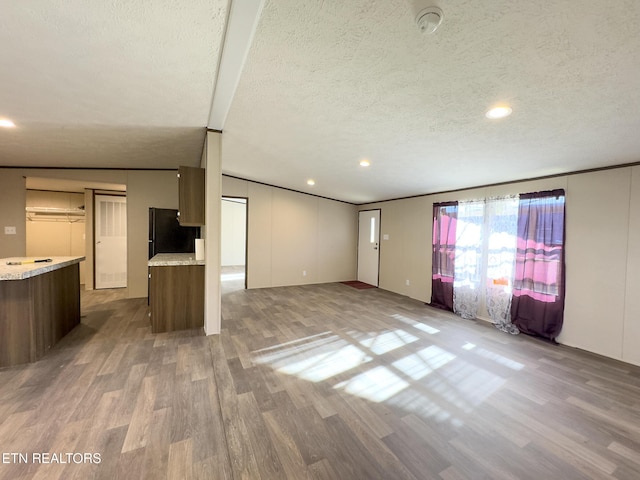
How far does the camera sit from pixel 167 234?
4.45 m

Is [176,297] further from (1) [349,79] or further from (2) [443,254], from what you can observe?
(2) [443,254]

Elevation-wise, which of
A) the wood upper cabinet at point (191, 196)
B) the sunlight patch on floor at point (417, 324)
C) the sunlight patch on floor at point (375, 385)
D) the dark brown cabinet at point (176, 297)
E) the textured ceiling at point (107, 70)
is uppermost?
the textured ceiling at point (107, 70)

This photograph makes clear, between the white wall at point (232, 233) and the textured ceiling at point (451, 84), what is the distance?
5906 millimetres

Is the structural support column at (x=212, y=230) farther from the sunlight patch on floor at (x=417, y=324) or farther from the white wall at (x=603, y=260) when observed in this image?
the white wall at (x=603, y=260)

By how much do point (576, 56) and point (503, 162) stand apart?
1.88 meters

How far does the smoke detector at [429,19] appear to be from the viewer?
122 cm

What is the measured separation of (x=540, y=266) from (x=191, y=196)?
4817 mm

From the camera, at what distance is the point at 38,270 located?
96.4 inches

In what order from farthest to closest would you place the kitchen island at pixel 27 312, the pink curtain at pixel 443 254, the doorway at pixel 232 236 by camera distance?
the doorway at pixel 232 236 < the pink curtain at pixel 443 254 < the kitchen island at pixel 27 312

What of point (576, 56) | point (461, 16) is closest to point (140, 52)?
point (461, 16)

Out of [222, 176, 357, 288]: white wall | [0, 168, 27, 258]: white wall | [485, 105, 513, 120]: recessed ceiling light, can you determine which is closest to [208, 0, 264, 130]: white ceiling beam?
[485, 105, 513, 120]: recessed ceiling light

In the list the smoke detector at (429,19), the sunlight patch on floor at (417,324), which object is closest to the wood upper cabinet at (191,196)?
the smoke detector at (429,19)

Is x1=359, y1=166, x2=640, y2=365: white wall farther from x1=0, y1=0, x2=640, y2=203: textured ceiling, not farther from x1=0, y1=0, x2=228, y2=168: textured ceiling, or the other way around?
x1=0, y1=0, x2=228, y2=168: textured ceiling

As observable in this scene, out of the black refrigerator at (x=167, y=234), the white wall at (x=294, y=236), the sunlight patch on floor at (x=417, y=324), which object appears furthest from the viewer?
the white wall at (x=294, y=236)
